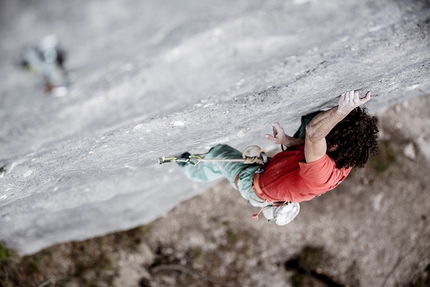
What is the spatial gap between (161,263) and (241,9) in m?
2.95

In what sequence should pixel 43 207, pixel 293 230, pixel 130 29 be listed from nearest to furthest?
pixel 130 29 < pixel 43 207 < pixel 293 230

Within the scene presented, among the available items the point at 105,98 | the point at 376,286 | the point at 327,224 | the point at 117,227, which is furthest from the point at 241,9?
the point at 376,286

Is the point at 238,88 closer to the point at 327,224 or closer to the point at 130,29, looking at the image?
the point at 130,29

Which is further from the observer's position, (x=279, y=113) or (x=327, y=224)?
(x=327, y=224)

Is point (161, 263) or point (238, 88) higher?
point (238, 88)

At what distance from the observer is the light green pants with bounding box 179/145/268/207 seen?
1.96 metres

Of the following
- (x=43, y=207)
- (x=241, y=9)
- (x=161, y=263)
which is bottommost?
(x=161, y=263)

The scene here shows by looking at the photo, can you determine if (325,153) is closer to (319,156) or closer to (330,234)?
(319,156)

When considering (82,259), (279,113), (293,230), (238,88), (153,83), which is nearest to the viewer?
(153,83)

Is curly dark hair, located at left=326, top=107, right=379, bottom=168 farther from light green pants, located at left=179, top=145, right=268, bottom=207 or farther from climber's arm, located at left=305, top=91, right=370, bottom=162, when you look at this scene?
light green pants, located at left=179, top=145, right=268, bottom=207

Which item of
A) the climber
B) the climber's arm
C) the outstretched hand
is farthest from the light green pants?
the outstretched hand

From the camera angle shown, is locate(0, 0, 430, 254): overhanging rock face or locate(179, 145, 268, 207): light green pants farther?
locate(179, 145, 268, 207): light green pants

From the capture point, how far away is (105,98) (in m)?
0.99

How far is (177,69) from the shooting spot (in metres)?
0.97
